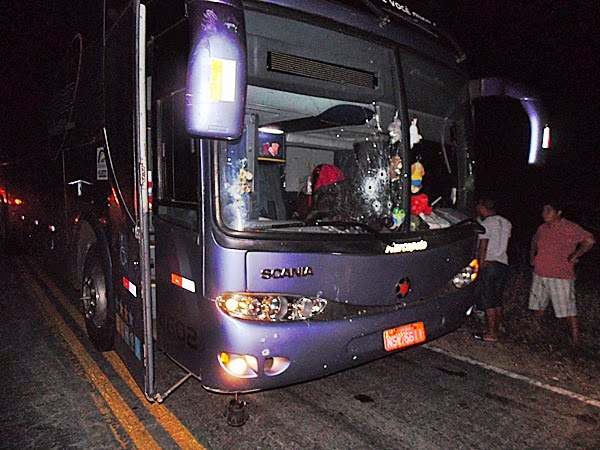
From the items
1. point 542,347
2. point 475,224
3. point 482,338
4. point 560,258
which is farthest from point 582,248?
point 475,224

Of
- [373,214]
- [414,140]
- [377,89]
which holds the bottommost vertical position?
[373,214]

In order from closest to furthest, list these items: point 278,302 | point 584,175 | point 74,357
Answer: point 278,302, point 74,357, point 584,175

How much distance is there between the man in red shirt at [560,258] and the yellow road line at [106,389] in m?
4.57

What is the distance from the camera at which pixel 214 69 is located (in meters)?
2.58

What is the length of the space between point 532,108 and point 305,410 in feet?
10.8

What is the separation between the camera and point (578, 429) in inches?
142

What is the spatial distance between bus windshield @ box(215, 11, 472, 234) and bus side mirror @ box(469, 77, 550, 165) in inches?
10.5

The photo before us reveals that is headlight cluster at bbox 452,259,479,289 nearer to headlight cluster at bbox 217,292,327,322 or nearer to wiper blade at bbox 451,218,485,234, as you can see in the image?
wiper blade at bbox 451,218,485,234

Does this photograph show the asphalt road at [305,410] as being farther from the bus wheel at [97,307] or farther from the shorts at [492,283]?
the shorts at [492,283]

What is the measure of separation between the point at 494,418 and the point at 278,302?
206cm

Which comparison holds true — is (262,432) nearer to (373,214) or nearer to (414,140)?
(373,214)

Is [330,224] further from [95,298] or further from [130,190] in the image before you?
[95,298]

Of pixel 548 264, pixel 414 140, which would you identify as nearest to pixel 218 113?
pixel 414 140

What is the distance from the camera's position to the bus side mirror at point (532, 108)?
428cm
